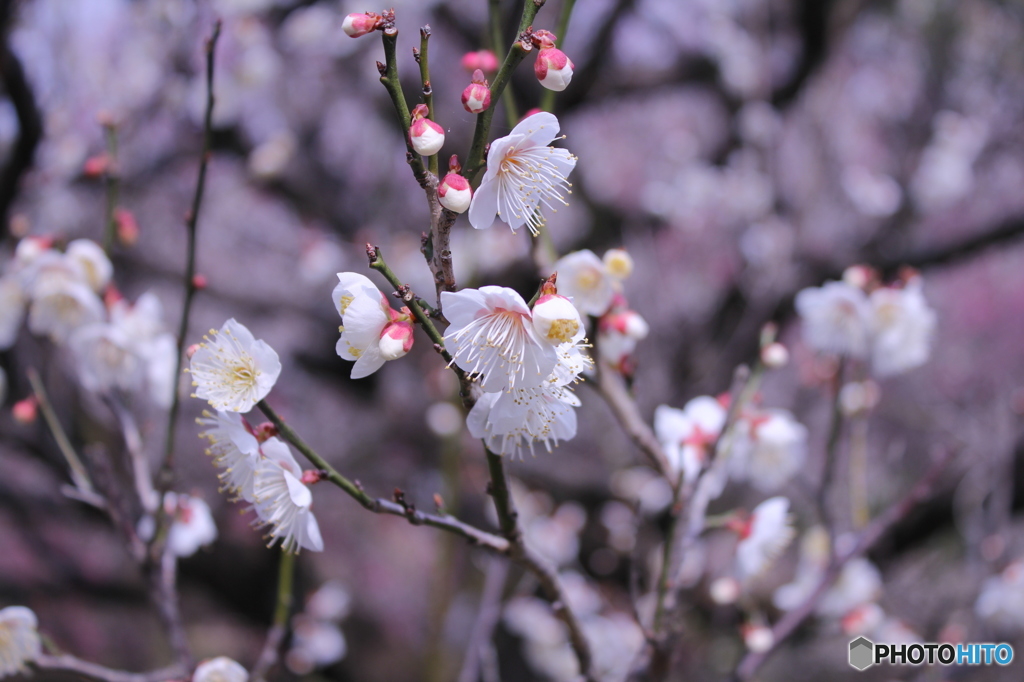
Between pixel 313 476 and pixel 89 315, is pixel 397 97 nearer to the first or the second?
pixel 313 476

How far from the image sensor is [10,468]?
10.6 ft

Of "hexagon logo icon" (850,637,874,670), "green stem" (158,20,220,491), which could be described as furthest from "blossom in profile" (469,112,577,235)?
"hexagon logo icon" (850,637,874,670)

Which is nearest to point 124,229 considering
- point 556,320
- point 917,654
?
point 556,320

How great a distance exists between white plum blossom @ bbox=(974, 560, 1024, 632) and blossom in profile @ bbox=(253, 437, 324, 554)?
2208mm

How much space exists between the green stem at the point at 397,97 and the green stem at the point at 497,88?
6 cm

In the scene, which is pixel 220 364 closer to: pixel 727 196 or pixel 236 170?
pixel 727 196

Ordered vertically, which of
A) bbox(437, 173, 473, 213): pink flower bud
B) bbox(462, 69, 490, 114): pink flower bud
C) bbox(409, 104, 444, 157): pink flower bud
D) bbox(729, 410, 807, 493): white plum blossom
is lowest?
bbox(437, 173, 473, 213): pink flower bud

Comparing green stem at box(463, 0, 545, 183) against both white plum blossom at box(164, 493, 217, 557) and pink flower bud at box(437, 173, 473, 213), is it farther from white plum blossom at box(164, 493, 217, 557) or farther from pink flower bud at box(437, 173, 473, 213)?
white plum blossom at box(164, 493, 217, 557)

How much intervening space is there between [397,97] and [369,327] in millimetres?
260

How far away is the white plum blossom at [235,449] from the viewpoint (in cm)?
76

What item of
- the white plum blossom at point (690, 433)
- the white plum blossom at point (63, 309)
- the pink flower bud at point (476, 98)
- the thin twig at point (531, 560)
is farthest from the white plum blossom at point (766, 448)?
the white plum blossom at point (63, 309)

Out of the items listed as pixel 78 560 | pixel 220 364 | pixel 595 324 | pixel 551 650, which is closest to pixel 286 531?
pixel 220 364

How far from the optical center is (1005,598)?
1964mm

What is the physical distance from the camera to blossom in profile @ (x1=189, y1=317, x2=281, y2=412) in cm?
77
